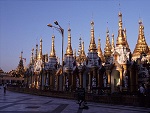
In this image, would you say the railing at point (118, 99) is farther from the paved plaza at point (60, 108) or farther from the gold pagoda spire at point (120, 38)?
the gold pagoda spire at point (120, 38)

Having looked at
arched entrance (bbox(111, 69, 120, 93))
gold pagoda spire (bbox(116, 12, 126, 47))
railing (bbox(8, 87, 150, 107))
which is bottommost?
railing (bbox(8, 87, 150, 107))

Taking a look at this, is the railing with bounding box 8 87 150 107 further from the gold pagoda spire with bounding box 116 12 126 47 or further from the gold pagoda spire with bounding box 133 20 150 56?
the gold pagoda spire with bounding box 133 20 150 56

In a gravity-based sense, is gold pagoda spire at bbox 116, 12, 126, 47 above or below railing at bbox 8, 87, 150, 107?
above

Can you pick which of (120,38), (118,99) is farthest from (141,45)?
(118,99)

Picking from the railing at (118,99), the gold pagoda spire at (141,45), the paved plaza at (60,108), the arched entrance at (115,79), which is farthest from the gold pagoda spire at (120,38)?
the paved plaza at (60,108)

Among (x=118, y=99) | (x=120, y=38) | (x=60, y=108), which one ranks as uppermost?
(x=120, y=38)

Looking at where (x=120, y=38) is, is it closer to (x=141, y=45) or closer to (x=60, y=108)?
(x=141, y=45)

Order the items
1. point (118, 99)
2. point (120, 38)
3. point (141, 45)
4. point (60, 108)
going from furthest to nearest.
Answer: point (141, 45)
point (120, 38)
point (118, 99)
point (60, 108)

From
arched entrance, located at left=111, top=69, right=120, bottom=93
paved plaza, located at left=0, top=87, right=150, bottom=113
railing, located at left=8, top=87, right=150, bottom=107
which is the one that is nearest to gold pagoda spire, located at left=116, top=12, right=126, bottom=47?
arched entrance, located at left=111, top=69, right=120, bottom=93

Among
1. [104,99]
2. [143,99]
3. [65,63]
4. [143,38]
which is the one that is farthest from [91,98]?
[143,38]

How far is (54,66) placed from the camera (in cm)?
5253

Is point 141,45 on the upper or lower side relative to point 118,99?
upper

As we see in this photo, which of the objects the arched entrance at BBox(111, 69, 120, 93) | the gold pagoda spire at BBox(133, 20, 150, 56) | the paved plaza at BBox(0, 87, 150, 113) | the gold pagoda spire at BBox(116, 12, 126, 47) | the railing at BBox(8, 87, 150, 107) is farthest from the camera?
the gold pagoda spire at BBox(133, 20, 150, 56)

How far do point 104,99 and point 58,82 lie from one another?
25505 mm
